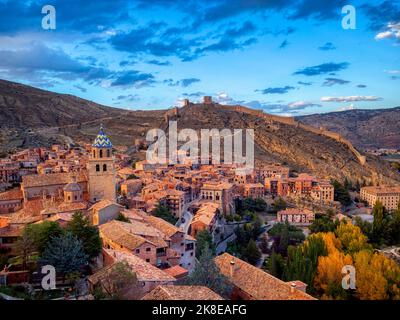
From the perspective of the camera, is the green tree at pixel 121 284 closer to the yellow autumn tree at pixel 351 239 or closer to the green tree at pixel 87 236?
the green tree at pixel 87 236

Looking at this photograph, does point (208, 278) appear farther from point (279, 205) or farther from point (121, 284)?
point (279, 205)

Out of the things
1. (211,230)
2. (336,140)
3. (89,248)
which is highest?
(336,140)

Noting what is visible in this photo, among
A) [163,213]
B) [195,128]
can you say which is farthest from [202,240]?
[195,128]

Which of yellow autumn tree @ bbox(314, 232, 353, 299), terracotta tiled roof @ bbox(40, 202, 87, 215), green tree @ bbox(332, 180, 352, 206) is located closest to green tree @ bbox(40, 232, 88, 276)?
terracotta tiled roof @ bbox(40, 202, 87, 215)

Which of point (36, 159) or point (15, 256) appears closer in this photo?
point (15, 256)
